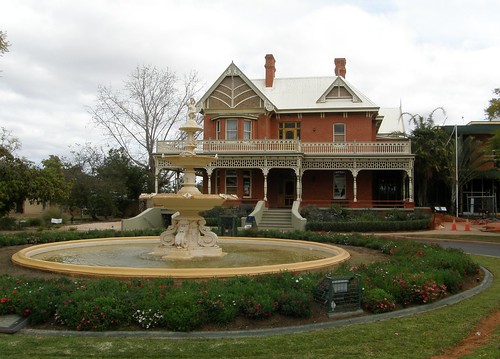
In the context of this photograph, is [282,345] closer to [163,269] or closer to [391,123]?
[163,269]

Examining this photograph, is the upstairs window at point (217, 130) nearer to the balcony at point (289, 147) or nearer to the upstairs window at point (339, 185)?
the balcony at point (289, 147)

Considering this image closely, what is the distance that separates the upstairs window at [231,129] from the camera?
4031cm

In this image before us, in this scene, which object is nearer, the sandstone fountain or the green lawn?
the green lawn

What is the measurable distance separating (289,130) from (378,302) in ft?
112

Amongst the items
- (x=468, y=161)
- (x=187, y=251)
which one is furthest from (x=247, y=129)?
(x=187, y=251)

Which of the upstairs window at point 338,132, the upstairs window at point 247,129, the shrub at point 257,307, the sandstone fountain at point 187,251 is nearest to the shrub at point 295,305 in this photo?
the shrub at point 257,307

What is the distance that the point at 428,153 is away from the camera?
41.9 meters

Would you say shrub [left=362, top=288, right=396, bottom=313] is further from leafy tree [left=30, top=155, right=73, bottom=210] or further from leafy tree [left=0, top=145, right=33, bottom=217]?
leafy tree [left=30, top=155, right=73, bottom=210]

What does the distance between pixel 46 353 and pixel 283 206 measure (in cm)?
3535

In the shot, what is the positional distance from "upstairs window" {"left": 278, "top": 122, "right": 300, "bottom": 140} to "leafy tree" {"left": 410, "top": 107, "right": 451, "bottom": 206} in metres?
10.3

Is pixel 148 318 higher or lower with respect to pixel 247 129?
lower

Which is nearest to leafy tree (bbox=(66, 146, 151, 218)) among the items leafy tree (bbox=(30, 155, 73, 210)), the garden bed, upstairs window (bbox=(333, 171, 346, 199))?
leafy tree (bbox=(30, 155, 73, 210))

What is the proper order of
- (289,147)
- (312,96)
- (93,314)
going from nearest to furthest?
(93,314) < (289,147) < (312,96)

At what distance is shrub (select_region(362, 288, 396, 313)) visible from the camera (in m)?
8.73
